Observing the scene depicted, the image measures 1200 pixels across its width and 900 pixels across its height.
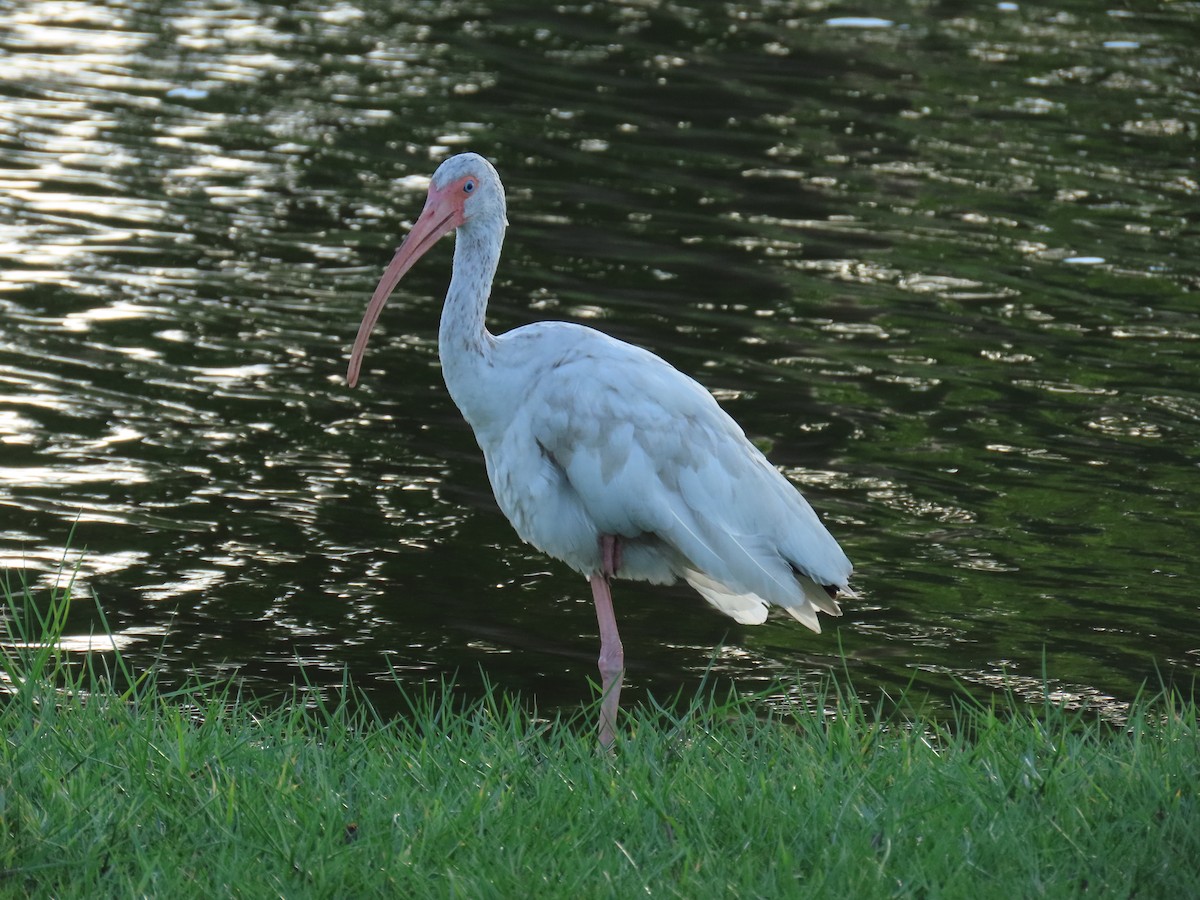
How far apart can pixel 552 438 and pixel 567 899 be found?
2355mm

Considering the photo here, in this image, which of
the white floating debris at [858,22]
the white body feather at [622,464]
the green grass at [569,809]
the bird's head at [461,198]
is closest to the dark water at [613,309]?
the white floating debris at [858,22]

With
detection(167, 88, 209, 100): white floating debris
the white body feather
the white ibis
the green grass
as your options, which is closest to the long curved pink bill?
the white ibis

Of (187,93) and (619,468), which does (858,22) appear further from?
(619,468)

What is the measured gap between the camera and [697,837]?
4.81 metres

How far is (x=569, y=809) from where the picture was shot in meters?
4.96

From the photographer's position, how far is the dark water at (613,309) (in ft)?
27.4

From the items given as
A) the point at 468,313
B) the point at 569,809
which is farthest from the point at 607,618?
the point at 569,809

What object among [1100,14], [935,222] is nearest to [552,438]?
[935,222]

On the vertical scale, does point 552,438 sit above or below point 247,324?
above

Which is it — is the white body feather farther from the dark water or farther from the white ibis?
the dark water

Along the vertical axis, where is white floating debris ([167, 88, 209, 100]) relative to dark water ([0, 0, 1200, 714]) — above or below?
above

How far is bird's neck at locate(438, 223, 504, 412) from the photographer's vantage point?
6645 millimetres

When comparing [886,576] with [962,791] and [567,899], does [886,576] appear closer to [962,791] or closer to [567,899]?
[962,791]

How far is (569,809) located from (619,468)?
1750mm
